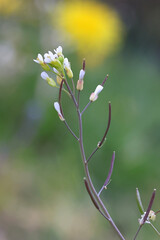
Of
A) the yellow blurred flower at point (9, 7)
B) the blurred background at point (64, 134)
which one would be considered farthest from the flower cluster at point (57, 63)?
the yellow blurred flower at point (9, 7)

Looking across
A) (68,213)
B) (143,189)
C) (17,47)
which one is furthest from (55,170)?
(17,47)

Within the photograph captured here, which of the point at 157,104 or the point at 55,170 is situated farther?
the point at 157,104

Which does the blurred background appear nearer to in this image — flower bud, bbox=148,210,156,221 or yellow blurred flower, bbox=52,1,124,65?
yellow blurred flower, bbox=52,1,124,65

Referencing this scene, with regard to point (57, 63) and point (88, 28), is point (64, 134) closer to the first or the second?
point (88, 28)

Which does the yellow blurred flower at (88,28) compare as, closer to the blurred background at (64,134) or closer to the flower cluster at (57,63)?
the blurred background at (64,134)

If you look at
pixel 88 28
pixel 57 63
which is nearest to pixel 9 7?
pixel 88 28

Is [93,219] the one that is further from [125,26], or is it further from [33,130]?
[125,26]

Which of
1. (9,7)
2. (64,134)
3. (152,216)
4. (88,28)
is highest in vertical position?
(88,28)

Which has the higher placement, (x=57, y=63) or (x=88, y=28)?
(x=88, y=28)
